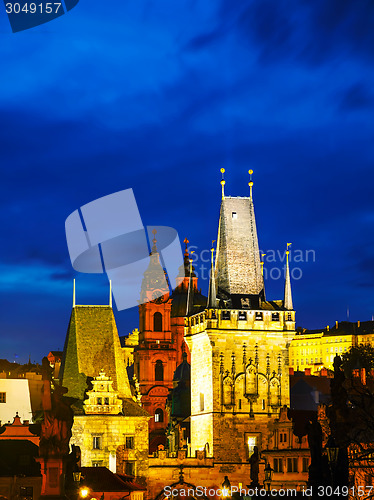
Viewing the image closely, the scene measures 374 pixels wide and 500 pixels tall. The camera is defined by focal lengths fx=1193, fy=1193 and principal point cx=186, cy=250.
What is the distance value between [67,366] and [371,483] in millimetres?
21335

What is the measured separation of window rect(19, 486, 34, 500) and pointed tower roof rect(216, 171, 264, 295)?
19.7 metres

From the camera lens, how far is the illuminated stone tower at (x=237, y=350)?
71.1 m

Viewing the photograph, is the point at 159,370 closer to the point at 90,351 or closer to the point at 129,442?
the point at 90,351

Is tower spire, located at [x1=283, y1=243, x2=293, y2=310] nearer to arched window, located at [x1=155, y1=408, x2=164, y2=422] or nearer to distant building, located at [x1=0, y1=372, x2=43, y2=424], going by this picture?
distant building, located at [x1=0, y1=372, x2=43, y2=424]

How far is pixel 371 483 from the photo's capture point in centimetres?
5669

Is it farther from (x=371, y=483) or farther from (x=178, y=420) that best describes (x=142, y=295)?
(x=371, y=483)

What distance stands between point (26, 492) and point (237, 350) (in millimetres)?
17813

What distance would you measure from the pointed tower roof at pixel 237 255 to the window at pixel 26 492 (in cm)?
1972

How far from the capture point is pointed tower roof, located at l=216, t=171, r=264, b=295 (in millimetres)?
74500

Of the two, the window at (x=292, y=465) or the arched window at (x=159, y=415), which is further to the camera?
the arched window at (x=159, y=415)

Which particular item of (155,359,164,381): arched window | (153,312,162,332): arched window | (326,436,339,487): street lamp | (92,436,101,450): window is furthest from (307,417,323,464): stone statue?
(153,312,162,332): arched window

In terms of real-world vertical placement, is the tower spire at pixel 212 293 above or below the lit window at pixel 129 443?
above

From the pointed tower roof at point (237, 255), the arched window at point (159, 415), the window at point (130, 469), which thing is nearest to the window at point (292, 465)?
the window at point (130, 469)

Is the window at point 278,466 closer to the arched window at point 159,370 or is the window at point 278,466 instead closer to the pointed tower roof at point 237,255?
the pointed tower roof at point 237,255
